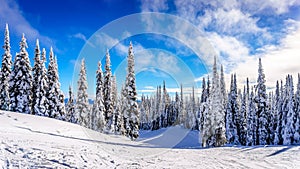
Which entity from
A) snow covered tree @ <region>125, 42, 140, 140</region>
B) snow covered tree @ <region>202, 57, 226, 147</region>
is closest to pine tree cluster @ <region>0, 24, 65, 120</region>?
snow covered tree @ <region>125, 42, 140, 140</region>

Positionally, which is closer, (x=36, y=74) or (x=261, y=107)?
(x=36, y=74)

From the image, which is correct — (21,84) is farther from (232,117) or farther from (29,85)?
(232,117)

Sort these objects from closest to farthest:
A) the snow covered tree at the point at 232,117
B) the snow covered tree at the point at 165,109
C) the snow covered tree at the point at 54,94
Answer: the snow covered tree at the point at 54,94 → the snow covered tree at the point at 232,117 → the snow covered tree at the point at 165,109

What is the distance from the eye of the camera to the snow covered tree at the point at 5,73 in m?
32.0

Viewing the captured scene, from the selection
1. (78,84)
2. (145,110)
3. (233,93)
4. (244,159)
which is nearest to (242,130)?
(233,93)

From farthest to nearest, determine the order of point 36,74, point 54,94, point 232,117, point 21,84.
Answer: point 232,117 → point 54,94 → point 36,74 → point 21,84

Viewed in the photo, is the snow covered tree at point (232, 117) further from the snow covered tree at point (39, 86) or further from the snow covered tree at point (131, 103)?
the snow covered tree at point (39, 86)

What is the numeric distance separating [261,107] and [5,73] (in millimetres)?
40825

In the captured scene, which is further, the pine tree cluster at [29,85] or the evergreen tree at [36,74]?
the evergreen tree at [36,74]

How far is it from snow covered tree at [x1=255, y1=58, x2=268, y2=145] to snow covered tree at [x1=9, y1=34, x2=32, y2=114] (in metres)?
35.8

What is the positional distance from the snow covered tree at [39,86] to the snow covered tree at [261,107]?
34218mm

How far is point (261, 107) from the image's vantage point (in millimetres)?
40406

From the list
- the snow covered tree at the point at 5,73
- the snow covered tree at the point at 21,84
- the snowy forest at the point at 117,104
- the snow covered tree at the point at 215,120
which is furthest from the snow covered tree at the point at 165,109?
the snow covered tree at the point at 21,84

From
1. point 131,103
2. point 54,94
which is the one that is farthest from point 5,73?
point 131,103
